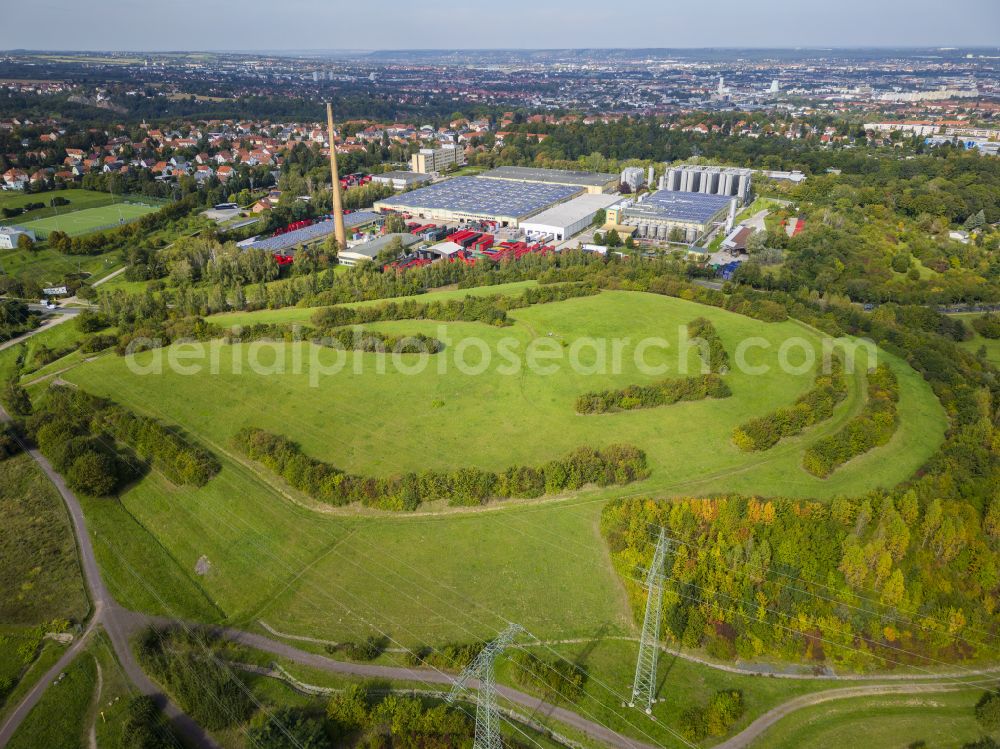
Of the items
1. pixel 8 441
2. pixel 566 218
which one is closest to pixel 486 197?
pixel 566 218

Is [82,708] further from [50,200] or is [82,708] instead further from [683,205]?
[50,200]

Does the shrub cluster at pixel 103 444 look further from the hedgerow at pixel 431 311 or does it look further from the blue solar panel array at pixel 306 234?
the blue solar panel array at pixel 306 234

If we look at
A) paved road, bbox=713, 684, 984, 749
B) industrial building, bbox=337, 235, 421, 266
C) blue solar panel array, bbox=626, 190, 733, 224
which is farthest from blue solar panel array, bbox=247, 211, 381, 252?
paved road, bbox=713, 684, 984, 749

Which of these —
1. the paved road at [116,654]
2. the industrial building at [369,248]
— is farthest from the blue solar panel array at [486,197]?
the paved road at [116,654]

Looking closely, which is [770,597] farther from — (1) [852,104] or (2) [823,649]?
(1) [852,104]

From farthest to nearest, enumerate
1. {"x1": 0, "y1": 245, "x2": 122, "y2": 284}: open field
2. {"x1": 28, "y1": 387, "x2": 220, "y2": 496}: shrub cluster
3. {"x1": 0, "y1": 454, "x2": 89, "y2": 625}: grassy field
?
{"x1": 0, "y1": 245, "x2": 122, "y2": 284}: open field
{"x1": 28, "y1": 387, "x2": 220, "y2": 496}: shrub cluster
{"x1": 0, "y1": 454, "x2": 89, "y2": 625}: grassy field

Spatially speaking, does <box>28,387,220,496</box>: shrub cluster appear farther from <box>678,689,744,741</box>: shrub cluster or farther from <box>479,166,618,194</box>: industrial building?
<box>479,166,618,194</box>: industrial building

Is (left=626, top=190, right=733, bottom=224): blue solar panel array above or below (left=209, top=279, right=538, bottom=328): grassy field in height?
above
